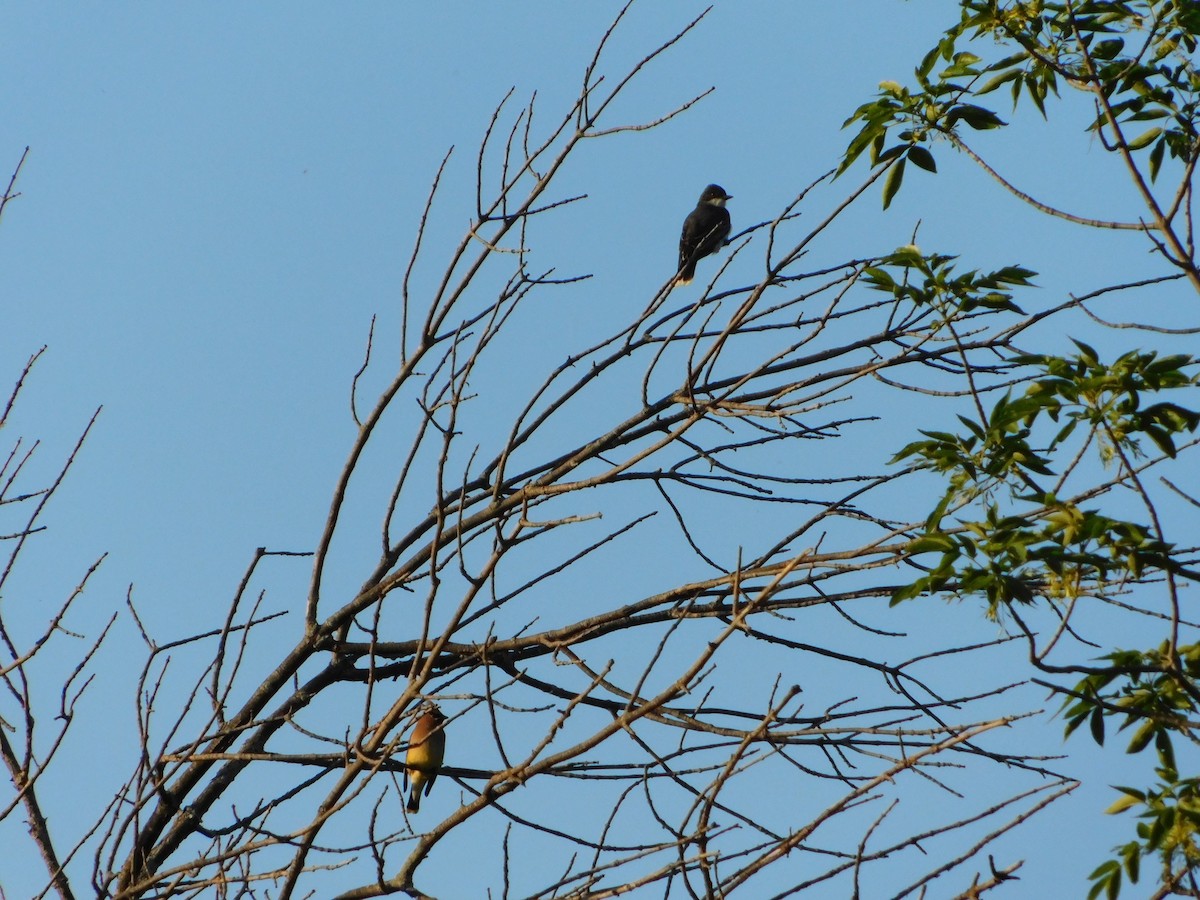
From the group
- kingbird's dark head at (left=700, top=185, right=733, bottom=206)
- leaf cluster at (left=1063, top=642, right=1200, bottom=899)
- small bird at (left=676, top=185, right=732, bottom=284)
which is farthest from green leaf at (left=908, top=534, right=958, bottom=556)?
kingbird's dark head at (left=700, top=185, right=733, bottom=206)

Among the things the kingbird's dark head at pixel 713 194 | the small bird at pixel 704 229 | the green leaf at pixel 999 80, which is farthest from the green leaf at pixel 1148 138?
the kingbird's dark head at pixel 713 194

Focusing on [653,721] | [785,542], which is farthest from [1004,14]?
[653,721]

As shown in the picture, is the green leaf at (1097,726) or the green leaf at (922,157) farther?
the green leaf at (922,157)

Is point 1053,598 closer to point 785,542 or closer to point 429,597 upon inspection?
point 785,542

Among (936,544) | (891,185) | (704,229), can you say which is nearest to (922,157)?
(891,185)

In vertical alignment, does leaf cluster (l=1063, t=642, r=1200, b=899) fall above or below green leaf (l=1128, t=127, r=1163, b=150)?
below

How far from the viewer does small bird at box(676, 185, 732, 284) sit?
984 cm

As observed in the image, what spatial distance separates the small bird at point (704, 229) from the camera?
388 inches

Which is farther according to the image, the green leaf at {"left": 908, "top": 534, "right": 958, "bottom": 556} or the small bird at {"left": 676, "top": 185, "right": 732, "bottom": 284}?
the small bird at {"left": 676, "top": 185, "right": 732, "bottom": 284}

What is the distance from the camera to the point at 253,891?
11.1 ft

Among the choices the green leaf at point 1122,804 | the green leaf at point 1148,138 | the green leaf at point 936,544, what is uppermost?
the green leaf at point 1148,138

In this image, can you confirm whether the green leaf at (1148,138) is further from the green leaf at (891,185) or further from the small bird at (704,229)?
the small bird at (704,229)

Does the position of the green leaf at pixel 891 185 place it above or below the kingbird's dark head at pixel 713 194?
below

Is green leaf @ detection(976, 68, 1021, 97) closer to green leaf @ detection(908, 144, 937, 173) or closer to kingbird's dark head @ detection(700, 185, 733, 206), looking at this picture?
green leaf @ detection(908, 144, 937, 173)
